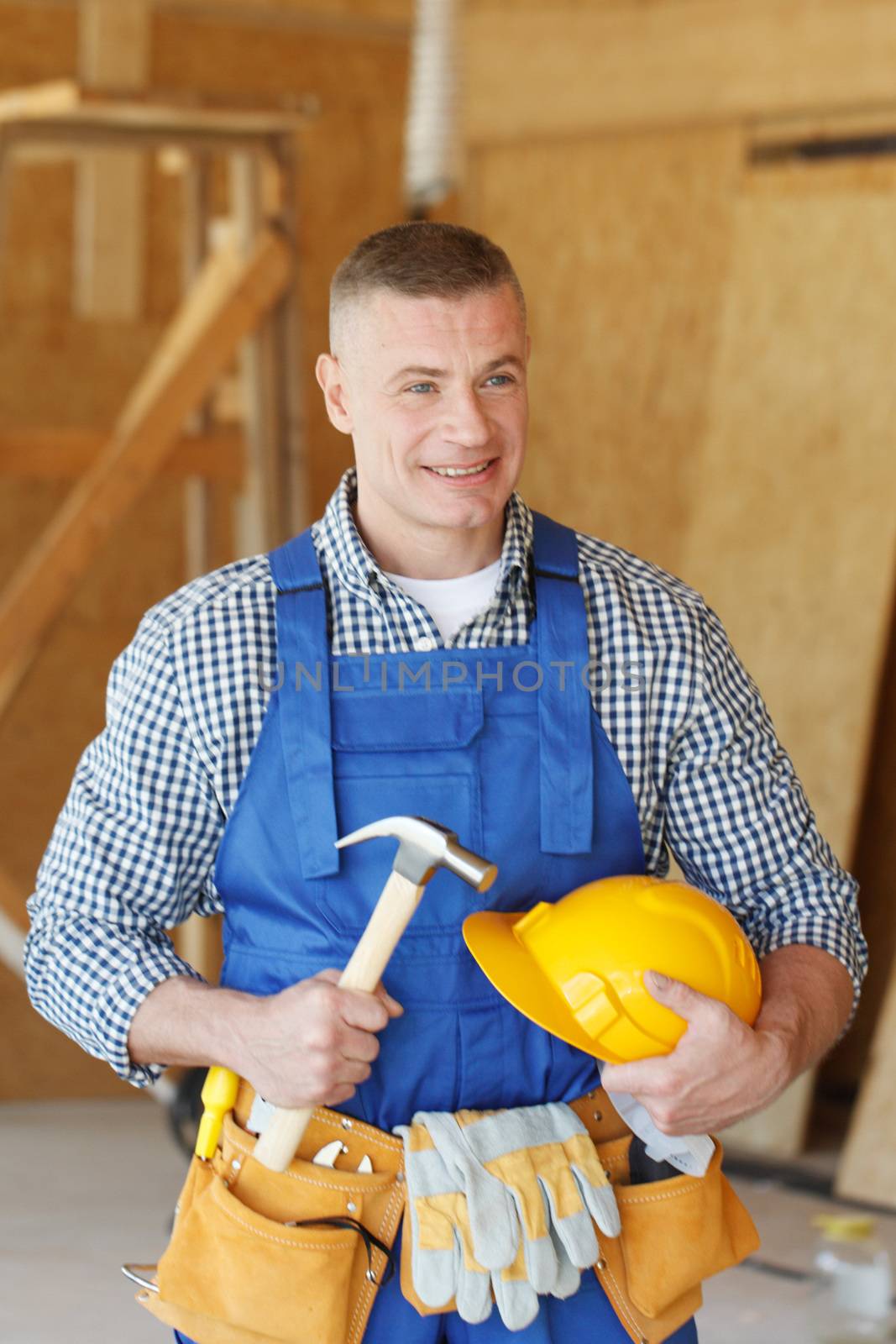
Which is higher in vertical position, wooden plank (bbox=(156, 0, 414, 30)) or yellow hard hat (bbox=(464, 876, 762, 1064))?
wooden plank (bbox=(156, 0, 414, 30))

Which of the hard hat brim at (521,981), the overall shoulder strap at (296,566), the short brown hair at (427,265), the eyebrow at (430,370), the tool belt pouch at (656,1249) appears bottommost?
the tool belt pouch at (656,1249)

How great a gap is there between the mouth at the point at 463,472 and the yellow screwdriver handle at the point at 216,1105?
0.68m

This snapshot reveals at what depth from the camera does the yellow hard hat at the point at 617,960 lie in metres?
1.65

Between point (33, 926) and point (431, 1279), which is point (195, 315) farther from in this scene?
point (431, 1279)

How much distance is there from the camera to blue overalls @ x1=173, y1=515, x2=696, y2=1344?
1.76m

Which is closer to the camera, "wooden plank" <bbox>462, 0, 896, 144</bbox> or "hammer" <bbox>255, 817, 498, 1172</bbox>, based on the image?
"hammer" <bbox>255, 817, 498, 1172</bbox>

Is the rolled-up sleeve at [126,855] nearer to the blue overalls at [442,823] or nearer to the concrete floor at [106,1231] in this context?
the blue overalls at [442,823]

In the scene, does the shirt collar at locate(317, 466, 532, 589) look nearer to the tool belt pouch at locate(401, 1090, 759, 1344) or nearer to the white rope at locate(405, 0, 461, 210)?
the tool belt pouch at locate(401, 1090, 759, 1344)

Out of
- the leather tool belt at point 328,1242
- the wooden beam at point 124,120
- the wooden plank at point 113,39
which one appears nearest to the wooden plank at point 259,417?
the wooden beam at point 124,120

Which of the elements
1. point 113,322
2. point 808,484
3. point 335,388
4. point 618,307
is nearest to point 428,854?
point 335,388

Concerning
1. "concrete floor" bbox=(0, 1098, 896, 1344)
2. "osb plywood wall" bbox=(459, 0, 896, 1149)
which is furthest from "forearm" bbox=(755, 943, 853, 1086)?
"osb plywood wall" bbox=(459, 0, 896, 1149)

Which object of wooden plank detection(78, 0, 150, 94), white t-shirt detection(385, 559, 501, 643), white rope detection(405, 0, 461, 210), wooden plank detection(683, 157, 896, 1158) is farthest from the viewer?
wooden plank detection(78, 0, 150, 94)

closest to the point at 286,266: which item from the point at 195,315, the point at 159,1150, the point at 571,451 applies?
the point at 195,315

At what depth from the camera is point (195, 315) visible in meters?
4.29
